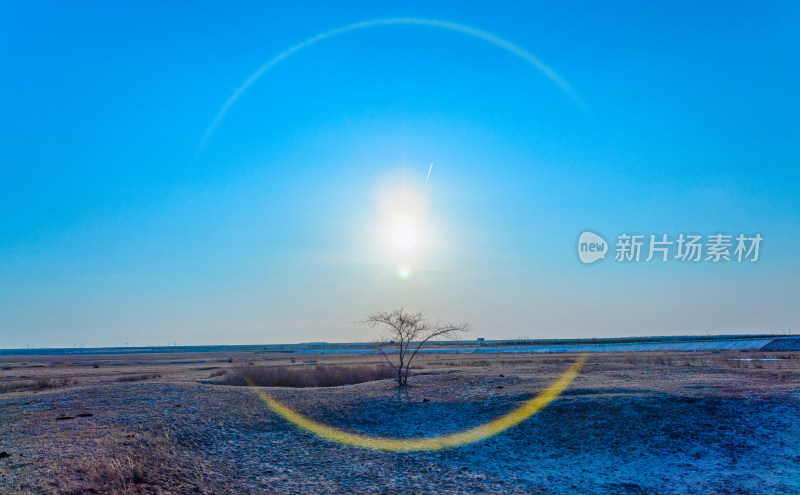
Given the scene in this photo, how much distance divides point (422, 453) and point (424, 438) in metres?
1.78

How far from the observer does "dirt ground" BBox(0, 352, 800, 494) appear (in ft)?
42.5

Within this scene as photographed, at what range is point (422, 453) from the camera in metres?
16.2

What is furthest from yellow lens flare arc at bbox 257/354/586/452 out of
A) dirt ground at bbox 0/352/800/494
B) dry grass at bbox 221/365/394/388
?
dry grass at bbox 221/365/394/388

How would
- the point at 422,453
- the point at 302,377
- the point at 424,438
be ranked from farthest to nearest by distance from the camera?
1. the point at 302,377
2. the point at 424,438
3. the point at 422,453

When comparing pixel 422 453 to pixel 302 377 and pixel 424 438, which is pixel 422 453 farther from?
pixel 302 377

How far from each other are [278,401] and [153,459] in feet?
33.7

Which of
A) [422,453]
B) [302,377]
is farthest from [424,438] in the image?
[302,377]

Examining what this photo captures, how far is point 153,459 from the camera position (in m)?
13.9

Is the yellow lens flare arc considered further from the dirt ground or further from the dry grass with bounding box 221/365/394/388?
the dry grass with bounding box 221/365/394/388

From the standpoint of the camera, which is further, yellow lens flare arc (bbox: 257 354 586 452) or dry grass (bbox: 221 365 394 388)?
dry grass (bbox: 221 365 394 388)

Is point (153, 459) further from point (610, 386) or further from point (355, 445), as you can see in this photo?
point (610, 386)

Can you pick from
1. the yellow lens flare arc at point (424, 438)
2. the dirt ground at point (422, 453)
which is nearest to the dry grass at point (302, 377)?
the dirt ground at point (422, 453)

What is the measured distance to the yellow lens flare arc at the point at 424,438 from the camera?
17.1m

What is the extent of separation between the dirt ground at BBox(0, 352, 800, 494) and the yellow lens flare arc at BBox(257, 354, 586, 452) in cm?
44
